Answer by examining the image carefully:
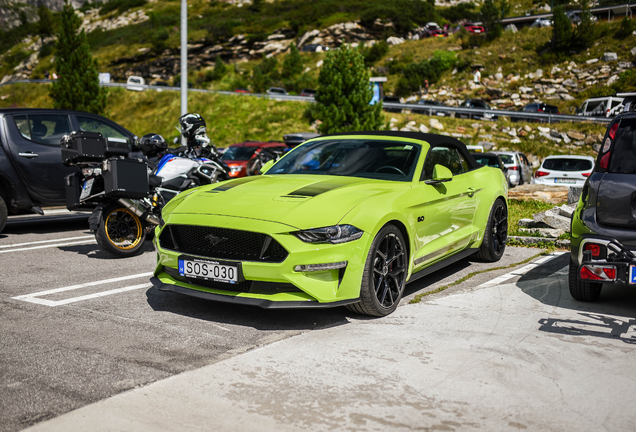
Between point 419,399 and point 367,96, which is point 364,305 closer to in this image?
point 419,399

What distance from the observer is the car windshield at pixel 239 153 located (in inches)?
848

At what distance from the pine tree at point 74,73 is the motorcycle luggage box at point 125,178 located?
34385mm

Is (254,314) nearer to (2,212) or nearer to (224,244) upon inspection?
(224,244)

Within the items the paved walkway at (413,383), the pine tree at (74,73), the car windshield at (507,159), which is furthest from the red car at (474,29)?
the paved walkway at (413,383)

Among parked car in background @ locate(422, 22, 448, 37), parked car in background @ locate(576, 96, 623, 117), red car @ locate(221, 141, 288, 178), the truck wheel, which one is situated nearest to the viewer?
the truck wheel

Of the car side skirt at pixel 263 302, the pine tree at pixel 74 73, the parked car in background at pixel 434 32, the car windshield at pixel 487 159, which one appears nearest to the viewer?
the car side skirt at pixel 263 302

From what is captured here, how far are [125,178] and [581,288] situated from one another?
207 inches

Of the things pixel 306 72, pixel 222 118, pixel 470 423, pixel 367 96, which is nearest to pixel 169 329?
pixel 470 423

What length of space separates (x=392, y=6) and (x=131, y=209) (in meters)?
78.2

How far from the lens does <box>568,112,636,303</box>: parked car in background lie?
4656 mm

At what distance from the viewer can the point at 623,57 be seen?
150 ft

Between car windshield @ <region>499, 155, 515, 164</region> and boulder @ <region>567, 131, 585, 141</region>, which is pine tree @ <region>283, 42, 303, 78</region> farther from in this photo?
car windshield @ <region>499, 155, 515, 164</region>

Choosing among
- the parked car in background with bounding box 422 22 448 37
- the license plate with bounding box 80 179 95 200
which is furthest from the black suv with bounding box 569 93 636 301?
the parked car in background with bounding box 422 22 448 37

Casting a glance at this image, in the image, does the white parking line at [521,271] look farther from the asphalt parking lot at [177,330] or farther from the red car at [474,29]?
the red car at [474,29]
